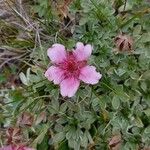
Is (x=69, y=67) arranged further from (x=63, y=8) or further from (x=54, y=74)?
(x=63, y=8)

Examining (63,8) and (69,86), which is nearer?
(69,86)

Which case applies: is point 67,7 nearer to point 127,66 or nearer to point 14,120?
point 127,66

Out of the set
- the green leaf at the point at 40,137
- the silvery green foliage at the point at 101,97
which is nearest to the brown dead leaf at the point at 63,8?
the silvery green foliage at the point at 101,97

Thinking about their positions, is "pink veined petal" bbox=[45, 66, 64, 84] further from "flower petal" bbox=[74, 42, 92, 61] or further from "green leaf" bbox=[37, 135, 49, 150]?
→ "green leaf" bbox=[37, 135, 49, 150]

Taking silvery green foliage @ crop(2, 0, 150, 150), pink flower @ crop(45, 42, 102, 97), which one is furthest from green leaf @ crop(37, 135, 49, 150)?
pink flower @ crop(45, 42, 102, 97)

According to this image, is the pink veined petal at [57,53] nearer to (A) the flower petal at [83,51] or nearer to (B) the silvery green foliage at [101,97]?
(A) the flower petal at [83,51]

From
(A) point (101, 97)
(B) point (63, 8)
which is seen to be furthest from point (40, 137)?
(B) point (63, 8)

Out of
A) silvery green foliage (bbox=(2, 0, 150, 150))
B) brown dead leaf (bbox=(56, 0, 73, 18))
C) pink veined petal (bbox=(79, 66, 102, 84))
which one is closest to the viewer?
pink veined petal (bbox=(79, 66, 102, 84))
